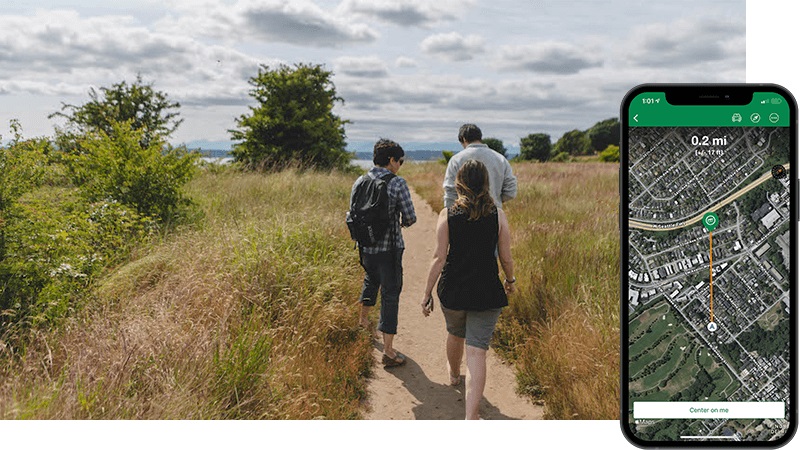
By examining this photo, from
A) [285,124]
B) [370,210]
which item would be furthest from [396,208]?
[285,124]

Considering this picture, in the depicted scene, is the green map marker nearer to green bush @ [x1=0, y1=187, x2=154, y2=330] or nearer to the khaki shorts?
the khaki shorts

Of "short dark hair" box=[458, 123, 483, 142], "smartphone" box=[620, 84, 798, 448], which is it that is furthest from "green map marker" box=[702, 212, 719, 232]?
"short dark hair" box=[458, 123, 483, 142]

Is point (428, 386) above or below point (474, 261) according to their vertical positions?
below

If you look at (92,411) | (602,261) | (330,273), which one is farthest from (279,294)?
(602,261)

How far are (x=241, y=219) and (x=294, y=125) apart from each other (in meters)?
14.3

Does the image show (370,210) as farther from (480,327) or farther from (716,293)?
(716,293)

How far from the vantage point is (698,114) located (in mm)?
2482

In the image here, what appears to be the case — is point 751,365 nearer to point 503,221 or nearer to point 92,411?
point 503,221

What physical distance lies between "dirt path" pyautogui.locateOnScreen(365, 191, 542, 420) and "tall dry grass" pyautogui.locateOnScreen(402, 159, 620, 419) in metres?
0.18

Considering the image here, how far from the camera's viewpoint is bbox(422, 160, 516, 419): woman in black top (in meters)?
3.76

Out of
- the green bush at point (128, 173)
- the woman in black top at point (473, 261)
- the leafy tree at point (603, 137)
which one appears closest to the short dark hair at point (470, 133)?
the woman in black top at point (473, 261)

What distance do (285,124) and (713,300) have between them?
21287 millimetres

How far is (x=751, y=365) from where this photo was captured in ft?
7.92

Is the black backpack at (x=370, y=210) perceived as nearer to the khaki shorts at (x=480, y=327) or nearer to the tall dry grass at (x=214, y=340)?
the tall dry grass at (x=214, y=340)
